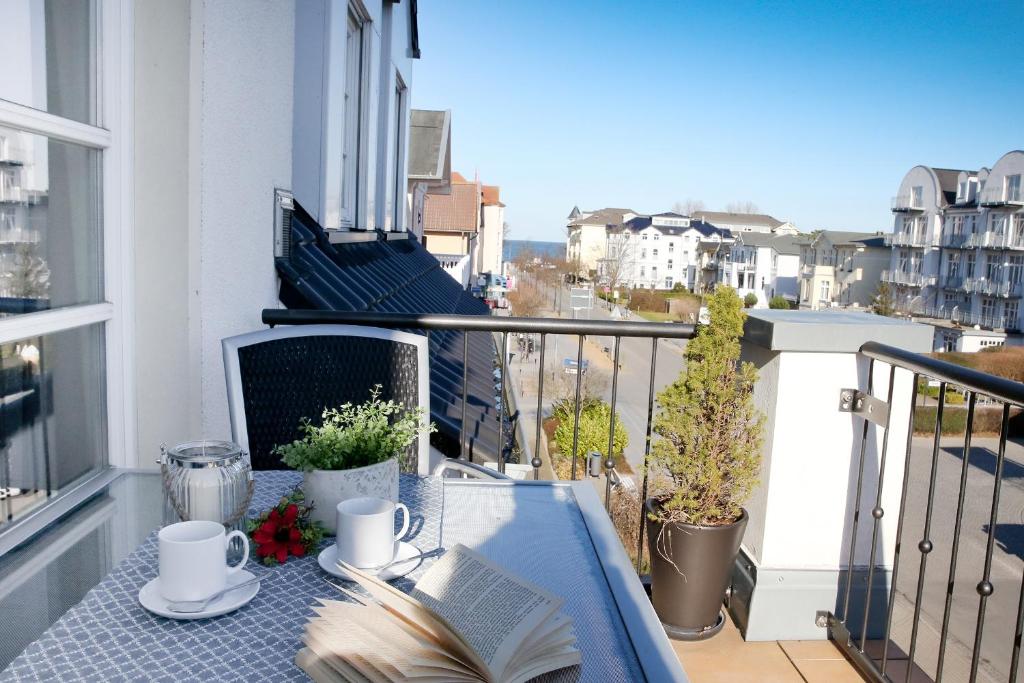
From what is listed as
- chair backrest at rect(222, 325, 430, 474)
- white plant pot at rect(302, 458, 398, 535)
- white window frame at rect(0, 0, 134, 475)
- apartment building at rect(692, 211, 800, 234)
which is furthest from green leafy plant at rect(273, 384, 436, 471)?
apartment building at rect(692, 211, 800, 234)

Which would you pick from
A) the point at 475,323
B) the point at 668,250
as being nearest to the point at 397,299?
the point at 475,323

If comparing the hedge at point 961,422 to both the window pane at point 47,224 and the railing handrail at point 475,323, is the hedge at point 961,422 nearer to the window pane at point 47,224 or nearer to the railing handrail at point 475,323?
the railing handrail at point 475,323

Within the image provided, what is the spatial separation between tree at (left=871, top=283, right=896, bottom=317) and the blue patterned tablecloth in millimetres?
42499

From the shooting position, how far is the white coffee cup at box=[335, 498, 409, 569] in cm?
106

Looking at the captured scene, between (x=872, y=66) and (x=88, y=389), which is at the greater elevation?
(x=872, y=66)

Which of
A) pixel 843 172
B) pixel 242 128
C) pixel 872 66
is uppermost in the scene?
pixel 872 66

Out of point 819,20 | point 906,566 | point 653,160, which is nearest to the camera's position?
point 906,566

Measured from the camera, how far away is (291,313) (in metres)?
2.68

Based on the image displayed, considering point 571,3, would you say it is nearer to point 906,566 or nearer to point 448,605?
point 906,566

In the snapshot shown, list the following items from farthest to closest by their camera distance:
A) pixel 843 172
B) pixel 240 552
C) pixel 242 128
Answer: pixel 843 172, pixel 242 128, pixel 240 552

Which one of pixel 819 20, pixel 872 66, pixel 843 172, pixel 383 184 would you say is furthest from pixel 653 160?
pixel 383 184

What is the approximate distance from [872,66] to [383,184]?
3941 centimetres

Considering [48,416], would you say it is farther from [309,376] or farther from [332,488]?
[332,488]

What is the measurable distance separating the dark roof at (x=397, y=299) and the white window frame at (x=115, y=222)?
1028mm
